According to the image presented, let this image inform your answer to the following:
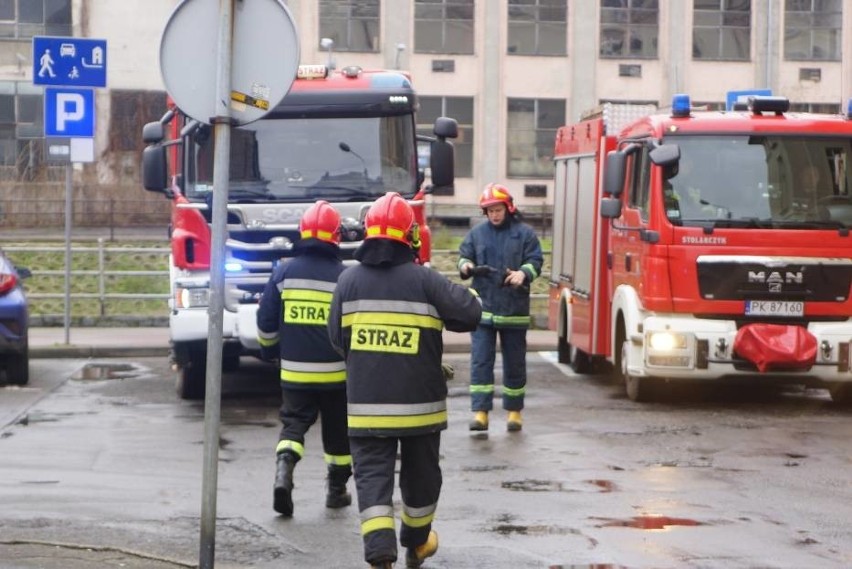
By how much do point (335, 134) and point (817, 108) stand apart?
37.3 meters

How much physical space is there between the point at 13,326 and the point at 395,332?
Result: 9.19 metres

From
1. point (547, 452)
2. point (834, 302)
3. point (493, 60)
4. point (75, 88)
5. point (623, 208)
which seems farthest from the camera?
point (493, 60)

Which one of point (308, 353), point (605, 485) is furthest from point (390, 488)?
point (605, 485)

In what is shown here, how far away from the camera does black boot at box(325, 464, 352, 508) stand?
9.62 metres

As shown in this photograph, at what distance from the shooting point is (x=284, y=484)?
9.27m

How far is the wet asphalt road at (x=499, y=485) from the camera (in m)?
8.31

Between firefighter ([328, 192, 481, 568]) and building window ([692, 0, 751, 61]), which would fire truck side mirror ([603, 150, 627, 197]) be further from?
building window ([692, 0, 751, 61])

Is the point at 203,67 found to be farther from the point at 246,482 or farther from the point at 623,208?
the point at 623,208

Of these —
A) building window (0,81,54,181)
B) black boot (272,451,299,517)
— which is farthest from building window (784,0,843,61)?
black boot (272,451,299,517)

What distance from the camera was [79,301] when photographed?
24.5 metres

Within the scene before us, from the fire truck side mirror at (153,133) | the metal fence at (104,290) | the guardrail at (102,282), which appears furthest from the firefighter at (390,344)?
the metal fence at (104,290)

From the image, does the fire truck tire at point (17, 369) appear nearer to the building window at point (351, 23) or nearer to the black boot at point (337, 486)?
the black boot at point (337, 486)

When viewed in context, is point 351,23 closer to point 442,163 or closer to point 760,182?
point 442,163

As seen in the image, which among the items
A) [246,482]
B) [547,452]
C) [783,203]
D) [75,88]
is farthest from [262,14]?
[75,88]
